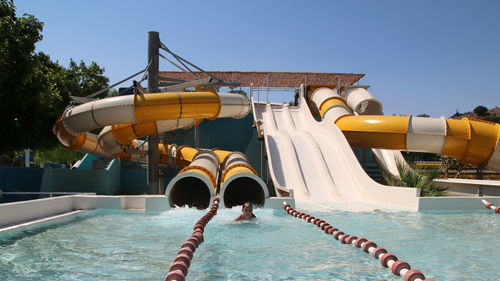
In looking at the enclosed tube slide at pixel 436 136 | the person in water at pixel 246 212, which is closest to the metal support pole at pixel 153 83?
the person in water at pixel 246 212

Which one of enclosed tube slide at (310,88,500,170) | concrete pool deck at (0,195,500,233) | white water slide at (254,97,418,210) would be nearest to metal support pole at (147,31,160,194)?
concrete pool deck at (0,195,500,233)

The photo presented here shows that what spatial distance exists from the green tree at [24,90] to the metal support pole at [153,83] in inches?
116

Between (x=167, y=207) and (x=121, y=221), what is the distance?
121 cm

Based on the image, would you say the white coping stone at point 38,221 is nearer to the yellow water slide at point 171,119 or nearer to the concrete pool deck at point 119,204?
the concrete pool deck at point 119,204

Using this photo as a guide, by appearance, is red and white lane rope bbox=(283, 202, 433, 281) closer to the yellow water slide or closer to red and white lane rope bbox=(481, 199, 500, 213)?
the yellow water slide

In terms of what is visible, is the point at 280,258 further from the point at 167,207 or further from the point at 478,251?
the point at 167,207

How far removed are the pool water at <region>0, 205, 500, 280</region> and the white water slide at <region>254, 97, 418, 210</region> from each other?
2052mm

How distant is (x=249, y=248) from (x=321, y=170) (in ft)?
22.1

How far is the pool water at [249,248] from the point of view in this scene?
3713 mm

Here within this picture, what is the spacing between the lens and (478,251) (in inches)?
186

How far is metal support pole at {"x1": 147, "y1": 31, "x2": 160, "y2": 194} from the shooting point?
10750 millimetres

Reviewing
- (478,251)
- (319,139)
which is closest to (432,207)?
(478,251)

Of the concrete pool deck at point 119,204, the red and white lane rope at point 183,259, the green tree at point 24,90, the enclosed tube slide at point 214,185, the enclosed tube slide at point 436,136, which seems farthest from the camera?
the enclosed tube slide at point 436,136

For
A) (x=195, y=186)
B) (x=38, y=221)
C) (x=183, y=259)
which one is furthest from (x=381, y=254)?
(x=195, y=186)
